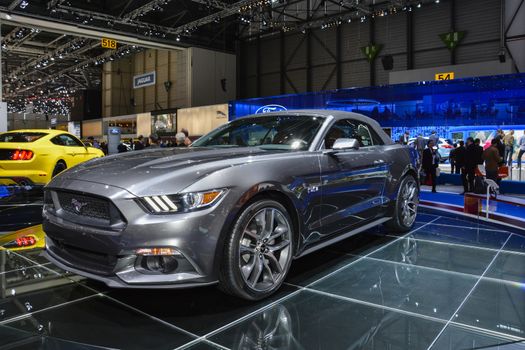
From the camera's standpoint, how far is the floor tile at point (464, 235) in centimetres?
482

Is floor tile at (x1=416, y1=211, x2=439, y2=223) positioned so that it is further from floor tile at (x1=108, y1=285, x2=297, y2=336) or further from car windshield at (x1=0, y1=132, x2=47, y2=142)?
car windshield at (x1=0, y1=132, x2=47, y2=142)

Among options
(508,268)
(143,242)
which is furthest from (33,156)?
(508,268)

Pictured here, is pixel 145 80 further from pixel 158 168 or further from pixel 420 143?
pixel 158 168

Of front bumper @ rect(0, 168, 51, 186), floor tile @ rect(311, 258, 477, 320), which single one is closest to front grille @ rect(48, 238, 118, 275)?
floor tile @ rect(311, 258, 477, 320)

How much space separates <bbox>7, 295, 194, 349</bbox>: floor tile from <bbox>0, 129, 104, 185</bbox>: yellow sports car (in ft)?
22.2

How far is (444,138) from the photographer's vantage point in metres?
13.6

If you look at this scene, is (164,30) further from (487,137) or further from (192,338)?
(192,338)

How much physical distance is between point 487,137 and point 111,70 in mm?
25862

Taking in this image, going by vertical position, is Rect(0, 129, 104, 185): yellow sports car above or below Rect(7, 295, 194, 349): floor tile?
above

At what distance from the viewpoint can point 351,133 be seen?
4312mm

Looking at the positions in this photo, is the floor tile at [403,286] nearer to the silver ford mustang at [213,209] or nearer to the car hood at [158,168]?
the silver ford mustang at [213,209]

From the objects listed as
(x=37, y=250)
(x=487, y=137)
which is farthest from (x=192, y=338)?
(x=487, y=137)

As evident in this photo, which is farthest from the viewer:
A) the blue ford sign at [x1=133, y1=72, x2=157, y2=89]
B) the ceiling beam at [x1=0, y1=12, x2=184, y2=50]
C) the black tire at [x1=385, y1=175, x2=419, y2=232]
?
the blue ford sign at [x1=133, y1=72, x2=157, y2=89]

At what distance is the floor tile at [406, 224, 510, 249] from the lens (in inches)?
190
